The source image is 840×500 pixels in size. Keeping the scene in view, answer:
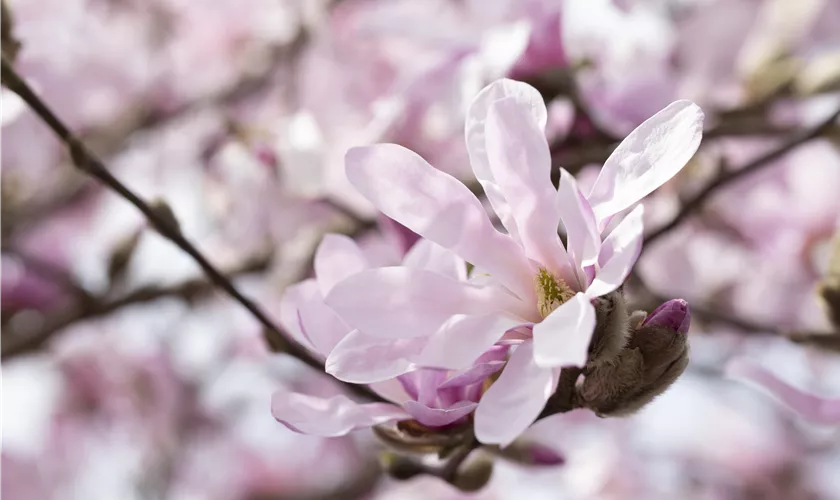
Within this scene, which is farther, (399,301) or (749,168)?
(749,168)

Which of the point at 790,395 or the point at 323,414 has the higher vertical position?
the point at 323,414

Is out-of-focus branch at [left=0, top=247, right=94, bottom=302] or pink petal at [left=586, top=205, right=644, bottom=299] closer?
pink petal at [left=586, top=205, right=644, bottom=299]

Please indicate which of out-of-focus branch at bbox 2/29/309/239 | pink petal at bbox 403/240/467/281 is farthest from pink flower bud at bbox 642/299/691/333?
out-of-focus branch at bbox 2/29/309/239

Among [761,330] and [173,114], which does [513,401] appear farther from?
[173,114]

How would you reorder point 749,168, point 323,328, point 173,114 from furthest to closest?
point 173,114, point 749,168, point 323,328

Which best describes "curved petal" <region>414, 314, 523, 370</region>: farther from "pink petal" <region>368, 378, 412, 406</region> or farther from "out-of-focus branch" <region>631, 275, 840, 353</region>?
"out-of-focus branch" <region>631, 275, 840, 353</region>

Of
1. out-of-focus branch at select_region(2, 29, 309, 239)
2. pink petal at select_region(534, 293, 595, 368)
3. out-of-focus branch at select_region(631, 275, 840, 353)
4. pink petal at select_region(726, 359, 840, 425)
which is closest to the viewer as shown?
pink petal at select_region(534, 293, 595, 368)

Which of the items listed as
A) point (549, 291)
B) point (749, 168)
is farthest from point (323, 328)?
point (749, 168)

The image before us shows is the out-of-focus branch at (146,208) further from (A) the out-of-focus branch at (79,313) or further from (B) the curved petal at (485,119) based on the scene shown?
(A) the out-of-focus branch at (79,313)
